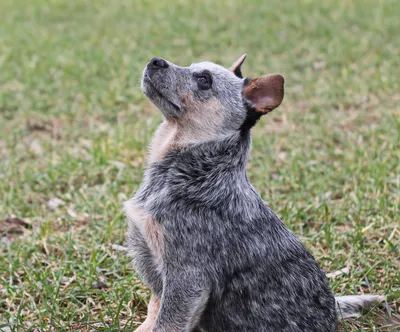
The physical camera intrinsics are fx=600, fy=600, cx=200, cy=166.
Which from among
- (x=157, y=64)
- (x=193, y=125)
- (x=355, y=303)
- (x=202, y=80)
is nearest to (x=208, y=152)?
(x=193, y=125)

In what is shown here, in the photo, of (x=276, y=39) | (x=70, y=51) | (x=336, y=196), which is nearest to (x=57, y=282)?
(x=336, y=196)

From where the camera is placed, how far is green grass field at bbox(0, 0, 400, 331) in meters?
4.13

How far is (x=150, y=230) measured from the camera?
10.6 feet

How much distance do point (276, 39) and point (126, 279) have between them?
6.26 meters

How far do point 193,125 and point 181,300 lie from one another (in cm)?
98

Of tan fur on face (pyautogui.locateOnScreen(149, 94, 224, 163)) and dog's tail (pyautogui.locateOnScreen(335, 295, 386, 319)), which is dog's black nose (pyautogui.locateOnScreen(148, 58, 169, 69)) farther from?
dog's tail (pyautogui.locateOnScreen(335, 295, 386, 319))

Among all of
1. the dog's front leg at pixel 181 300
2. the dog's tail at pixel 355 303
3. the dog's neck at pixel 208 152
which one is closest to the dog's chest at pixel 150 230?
the dog's front leg at pixel 181 300

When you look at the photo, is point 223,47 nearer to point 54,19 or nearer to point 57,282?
point 54,19

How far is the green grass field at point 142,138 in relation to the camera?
413cm

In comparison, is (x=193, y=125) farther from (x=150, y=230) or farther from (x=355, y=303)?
(x=355, y=303)

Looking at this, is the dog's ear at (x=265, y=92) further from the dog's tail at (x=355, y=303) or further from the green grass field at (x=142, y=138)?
the green grass field at (x=142, y=138)

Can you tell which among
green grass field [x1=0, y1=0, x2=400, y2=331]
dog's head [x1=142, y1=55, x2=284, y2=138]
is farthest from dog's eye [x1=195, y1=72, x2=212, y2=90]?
green grass field [x1=0, y1=0, x2=400, y2=331]

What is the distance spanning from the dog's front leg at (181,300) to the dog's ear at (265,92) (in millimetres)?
1015

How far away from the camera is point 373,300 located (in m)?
3.75
